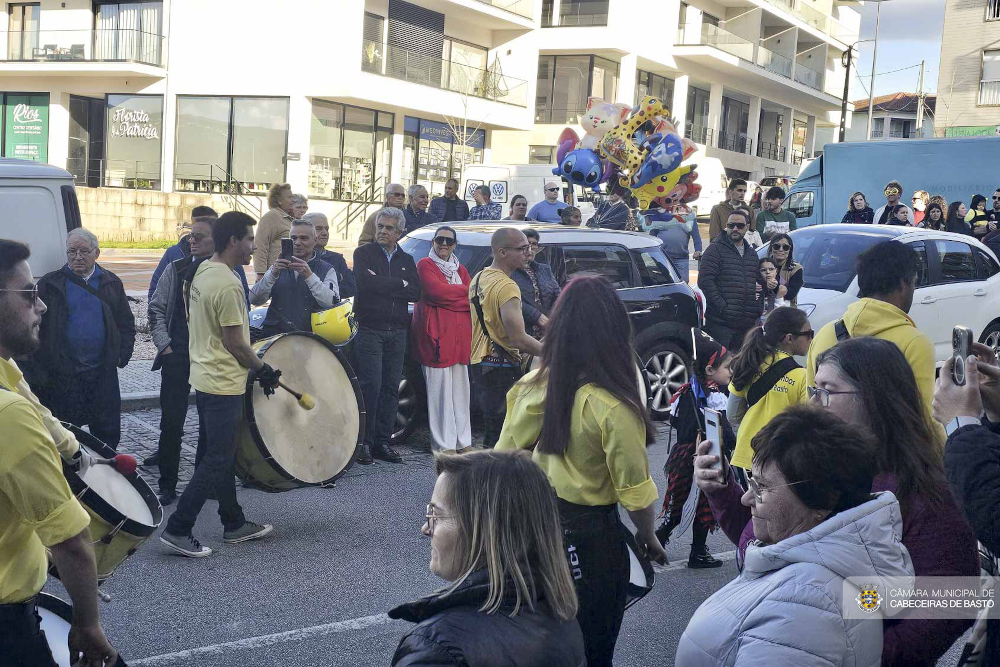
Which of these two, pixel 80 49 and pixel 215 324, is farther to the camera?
pixel 80 49

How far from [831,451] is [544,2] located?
41.6 metres

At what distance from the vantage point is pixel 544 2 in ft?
136

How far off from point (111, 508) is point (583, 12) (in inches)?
1569

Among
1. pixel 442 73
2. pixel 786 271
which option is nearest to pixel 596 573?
pixel 786 271

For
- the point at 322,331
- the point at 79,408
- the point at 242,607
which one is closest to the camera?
the point at 242,607

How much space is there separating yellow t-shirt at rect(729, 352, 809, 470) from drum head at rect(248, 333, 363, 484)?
2.45 metres

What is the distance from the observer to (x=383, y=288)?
25.6ft

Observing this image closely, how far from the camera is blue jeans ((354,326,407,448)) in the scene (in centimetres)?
783

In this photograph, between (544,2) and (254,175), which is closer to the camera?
(254,175)

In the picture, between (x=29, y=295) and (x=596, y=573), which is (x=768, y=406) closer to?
(x=596, y=573)

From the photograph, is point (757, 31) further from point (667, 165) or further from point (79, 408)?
point (79, 408)

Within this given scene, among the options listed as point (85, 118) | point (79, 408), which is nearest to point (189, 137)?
point (85, 118)

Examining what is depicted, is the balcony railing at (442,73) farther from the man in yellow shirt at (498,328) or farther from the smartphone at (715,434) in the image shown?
the smartphone at (715,434)

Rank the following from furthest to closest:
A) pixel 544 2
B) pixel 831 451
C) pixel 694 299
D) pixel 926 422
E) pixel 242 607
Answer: pixel 544 2 → pixel 694 299 → pixel 242 607 → pixel 926 422 → pixel 831 451
